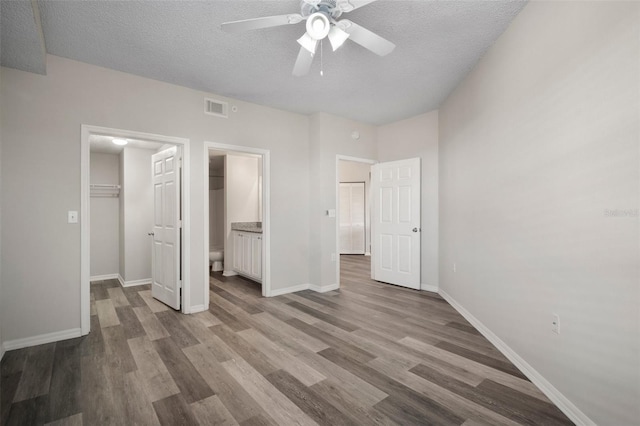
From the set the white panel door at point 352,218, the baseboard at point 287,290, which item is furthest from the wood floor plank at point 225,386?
the white panel door at point 352,218

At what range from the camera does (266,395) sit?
2.00 meters

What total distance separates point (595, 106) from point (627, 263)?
831 mm

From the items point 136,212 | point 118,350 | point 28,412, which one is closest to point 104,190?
point 136,212

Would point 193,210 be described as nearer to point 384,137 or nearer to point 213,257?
point 213,257

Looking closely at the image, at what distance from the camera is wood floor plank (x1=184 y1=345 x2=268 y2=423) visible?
1.84 m

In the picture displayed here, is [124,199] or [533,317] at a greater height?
[124,199]

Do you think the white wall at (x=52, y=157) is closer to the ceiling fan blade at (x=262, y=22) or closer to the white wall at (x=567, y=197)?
the ceiling fan blade at (x=262, y=22)

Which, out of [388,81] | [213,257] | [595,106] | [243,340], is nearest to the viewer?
[595,106]

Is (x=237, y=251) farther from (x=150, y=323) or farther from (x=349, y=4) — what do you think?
(x=349, y=4)

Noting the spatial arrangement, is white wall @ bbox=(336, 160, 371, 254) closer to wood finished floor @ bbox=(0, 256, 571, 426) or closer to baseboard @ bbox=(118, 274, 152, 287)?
wood finished floor @ bbox=(0, 256, 571, 426)

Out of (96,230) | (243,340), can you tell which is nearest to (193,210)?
(243,340)

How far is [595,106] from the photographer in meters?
1.58

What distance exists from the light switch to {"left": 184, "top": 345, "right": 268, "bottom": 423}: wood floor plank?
1696mm

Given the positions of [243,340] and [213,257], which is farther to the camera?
[213,257]
